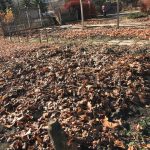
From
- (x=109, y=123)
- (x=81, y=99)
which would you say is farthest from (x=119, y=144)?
(x=81, y=99)

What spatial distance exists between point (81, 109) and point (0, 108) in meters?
2.08

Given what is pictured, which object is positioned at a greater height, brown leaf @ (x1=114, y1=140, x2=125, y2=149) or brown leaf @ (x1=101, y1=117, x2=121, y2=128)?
brown leaf @ (x1=101, y1=117, x2=121, y2=128)

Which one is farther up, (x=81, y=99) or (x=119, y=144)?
(x=81, y=99)

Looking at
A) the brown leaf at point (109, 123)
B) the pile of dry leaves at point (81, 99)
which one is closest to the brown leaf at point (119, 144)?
the pile of dry leaves at point (81, 99)

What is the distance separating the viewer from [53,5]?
1147 inches

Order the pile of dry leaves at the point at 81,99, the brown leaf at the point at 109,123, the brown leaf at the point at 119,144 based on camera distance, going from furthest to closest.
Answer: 1. the brown leaf at the point at 109,123
2. the pile of dry leaves at the point at 81,99
3. the brown leaf at the point at 119,144

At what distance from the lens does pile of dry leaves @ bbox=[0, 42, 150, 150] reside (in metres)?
5.96

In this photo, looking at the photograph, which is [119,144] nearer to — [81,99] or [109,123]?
[109,123]

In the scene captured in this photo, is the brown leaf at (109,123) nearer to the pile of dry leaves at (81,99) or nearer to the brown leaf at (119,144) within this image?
the pile of dry leaves at (81,99)

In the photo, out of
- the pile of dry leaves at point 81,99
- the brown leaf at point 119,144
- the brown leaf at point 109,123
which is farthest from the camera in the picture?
the brown leaf at point 109,123

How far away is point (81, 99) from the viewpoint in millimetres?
7270

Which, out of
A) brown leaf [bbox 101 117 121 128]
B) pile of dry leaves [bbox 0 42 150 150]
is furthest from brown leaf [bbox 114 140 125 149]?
brown leaf [bbox 101 117 121 128]

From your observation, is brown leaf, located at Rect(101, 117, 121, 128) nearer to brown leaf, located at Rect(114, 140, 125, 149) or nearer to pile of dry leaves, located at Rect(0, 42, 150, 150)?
pile of dry leaves, located at Rect(0, 42, 150, 150)

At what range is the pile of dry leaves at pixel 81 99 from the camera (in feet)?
19.6
